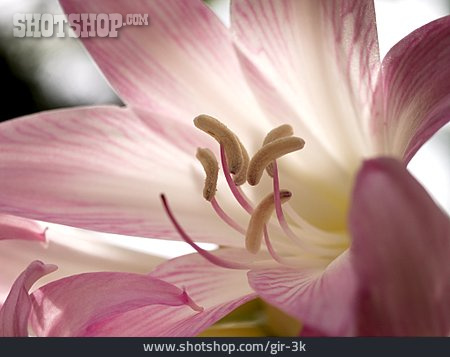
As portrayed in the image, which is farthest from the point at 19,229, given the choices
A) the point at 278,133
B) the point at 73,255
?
the point at 278,133

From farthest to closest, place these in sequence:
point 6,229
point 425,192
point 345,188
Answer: point 345,188 → point 6,229 → point 425,192

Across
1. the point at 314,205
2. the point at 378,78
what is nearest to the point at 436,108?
the point at 378,78

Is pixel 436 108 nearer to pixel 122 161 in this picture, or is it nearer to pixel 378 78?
pixel 378 78

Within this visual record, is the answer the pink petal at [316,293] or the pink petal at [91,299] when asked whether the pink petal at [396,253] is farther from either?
the pink petal at [91,299]

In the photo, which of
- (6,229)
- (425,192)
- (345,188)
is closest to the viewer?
(425,192)

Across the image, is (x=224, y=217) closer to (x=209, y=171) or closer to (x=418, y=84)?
(x=209, y=171)

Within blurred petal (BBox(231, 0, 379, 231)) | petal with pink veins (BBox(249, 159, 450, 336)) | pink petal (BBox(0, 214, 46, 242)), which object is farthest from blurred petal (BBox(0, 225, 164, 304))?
petal with pink veins (BBox(249, 159, 450, 336))

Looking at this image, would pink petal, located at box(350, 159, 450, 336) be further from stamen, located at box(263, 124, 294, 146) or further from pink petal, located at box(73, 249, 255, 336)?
stamen, located at box(263, 124, 294, 146)
